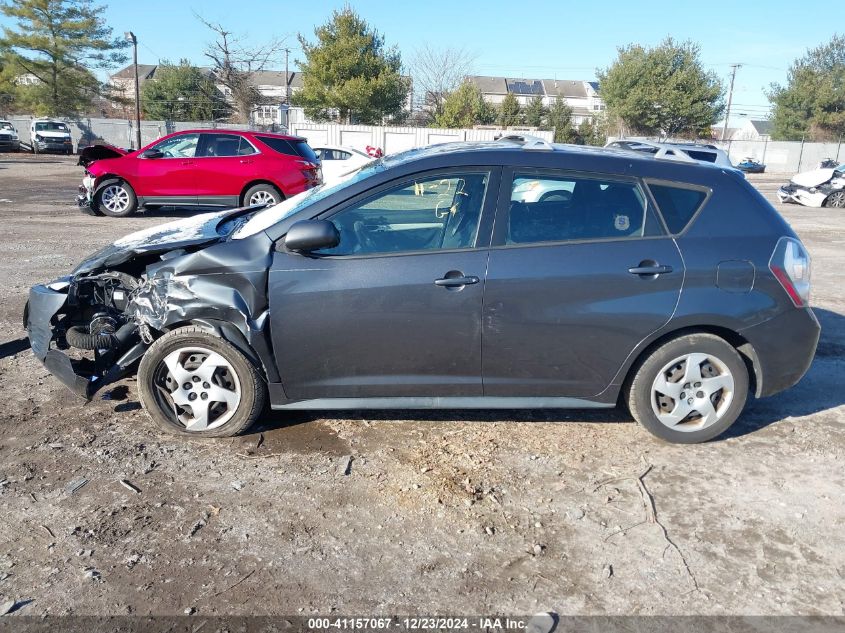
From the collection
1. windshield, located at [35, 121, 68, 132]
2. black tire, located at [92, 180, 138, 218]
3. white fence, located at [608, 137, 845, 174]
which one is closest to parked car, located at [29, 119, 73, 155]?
windshield, located at [35, 121, 68, 132]

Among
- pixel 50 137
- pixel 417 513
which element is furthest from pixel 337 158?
pixel 50 137

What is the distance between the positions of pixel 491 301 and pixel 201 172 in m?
10.8

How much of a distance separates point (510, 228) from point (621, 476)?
60.1 inches

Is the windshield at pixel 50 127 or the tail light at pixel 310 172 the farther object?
the windshield at pixel 50 127

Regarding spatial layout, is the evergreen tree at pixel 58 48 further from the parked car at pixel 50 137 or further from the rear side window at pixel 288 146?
the rear side window at pixel 288 146

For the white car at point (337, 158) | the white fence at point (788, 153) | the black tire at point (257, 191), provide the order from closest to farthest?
the black tire at point (257, 191) < the white car at point (337, 158) < the white fence at point (788, 153)

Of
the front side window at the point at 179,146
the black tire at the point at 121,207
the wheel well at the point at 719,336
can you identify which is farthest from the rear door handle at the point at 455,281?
the black tire at the point at 121,207

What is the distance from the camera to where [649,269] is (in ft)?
12.4

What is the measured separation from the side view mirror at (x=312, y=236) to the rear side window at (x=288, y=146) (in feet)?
33.7

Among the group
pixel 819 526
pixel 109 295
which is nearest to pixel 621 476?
pixel 819 526

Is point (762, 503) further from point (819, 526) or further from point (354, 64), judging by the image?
point (354, 64)

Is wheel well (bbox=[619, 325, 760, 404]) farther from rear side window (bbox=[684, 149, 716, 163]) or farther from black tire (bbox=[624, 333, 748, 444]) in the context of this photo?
rear side window (bbox=[684, 149, 716, 163])

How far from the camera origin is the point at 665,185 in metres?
3.96

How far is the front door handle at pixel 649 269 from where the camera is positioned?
→ 3787 millimetres
